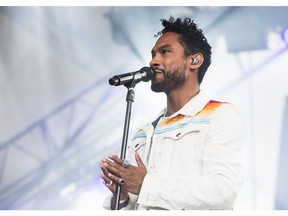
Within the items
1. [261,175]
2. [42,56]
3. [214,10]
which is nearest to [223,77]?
[214,10]

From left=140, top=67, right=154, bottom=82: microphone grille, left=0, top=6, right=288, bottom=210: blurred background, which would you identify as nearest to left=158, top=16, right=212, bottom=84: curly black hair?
left=140, top=67, right=154, bottom=82: microphone grille

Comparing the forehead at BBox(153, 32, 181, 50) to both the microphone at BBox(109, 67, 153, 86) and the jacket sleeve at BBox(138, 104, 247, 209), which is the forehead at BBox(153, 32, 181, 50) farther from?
the jacket sleeve at BBox(138, 104, 247, 209)

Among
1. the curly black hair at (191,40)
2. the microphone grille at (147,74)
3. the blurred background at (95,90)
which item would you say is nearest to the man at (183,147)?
the curly black hair at (191,40)

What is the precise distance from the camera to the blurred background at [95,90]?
3.02 m

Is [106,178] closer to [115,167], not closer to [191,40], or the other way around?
[115,167]

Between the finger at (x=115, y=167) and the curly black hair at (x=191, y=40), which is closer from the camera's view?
the finger at (x=115, y=167)

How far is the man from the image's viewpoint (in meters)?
1.85

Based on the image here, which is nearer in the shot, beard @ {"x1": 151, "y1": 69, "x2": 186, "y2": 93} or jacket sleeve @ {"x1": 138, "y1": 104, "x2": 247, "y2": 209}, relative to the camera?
jacket sleeve @ {"x1": 138, "y1": 104, "x2": 247, "y2": 209}

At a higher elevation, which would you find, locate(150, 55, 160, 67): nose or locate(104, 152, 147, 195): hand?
locate(150, 55, 160, 67): nose

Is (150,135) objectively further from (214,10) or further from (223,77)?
(214,10)

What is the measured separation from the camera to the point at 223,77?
3.07 m

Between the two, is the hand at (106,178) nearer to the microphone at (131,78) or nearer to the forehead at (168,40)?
the microphone at (131,78)

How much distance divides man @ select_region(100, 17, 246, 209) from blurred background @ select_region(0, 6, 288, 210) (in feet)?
2.04

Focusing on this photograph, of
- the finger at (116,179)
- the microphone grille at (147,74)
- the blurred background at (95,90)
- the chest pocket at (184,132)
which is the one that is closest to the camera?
the finger at (116,179)
